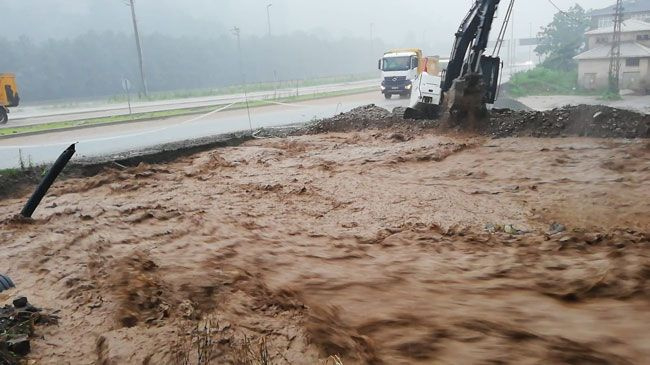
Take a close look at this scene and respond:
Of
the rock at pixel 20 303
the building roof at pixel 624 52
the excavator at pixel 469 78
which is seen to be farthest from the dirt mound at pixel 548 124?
Answer: the building roof at pixel 624 52

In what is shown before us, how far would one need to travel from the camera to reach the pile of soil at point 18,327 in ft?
11.4

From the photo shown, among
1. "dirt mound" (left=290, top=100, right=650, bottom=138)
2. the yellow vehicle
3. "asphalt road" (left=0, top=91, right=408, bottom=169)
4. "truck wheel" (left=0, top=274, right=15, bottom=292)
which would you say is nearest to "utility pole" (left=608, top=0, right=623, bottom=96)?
"asphalt road" (left=0, top=91, right=408, bottom=169)

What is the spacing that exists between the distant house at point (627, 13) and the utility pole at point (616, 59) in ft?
12.8

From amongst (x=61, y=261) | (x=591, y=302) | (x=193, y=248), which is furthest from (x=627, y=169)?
(x=61, y=261)

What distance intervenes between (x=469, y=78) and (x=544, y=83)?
21781 millimetres

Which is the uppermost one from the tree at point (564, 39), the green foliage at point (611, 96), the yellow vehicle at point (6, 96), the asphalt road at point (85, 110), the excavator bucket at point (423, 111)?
the tree at point (564, 39)

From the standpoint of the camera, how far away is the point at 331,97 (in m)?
29.7

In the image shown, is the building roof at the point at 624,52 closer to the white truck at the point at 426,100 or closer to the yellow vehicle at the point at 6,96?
the white truck at the point at 426,100

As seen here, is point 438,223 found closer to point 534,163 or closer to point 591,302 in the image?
point 591,302

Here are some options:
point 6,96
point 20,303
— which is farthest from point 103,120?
point 20,303

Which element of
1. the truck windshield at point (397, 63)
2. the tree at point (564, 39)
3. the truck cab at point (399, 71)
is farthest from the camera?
the tree at point (564, 39)

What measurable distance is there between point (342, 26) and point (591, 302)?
4489 inches

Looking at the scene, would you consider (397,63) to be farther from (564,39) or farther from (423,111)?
(564,39)

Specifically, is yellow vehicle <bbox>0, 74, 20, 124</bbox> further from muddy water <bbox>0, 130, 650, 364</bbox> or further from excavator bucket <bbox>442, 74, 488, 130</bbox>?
excavator bucket <bbox>442, 74, 488, 130</bbox>
